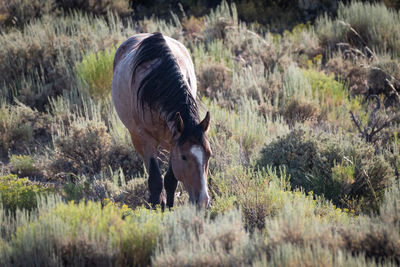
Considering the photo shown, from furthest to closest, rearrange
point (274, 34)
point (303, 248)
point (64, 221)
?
point (274, 34) < point (64, 221) < point (303, 248)

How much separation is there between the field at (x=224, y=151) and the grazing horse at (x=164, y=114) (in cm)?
36

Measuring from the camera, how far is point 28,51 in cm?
1007

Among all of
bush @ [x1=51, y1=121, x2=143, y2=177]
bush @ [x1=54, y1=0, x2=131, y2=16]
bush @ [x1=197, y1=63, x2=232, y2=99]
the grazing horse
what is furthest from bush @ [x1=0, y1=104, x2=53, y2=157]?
bush @ [x1=54, y1=0, x2=131, y2=16]

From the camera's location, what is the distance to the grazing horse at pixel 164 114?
4375 millimetres

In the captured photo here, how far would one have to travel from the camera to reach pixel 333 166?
19.6 feet

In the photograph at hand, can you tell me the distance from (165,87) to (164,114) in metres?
0.31

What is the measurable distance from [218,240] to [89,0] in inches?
411

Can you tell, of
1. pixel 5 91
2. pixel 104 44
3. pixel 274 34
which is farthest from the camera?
pixel 274 34

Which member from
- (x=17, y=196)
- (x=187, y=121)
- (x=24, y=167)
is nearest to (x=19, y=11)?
(x=24, y=167)

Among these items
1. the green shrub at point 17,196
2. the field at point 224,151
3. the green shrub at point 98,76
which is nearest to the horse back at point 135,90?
the field at point 224,151

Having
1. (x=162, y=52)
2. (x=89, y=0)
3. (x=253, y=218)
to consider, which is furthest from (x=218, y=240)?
(x=89, y=0)

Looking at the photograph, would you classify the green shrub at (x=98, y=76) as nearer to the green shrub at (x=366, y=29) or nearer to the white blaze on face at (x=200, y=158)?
the white blaze on face at (x=200, y=158)

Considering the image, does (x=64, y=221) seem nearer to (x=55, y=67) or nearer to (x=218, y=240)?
(x=218, y=240)

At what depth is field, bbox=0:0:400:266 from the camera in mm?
3771
